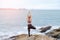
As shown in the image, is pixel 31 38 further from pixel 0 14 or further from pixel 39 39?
pixel 0 14

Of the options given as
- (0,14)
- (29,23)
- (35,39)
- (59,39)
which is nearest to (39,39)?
(35,39)

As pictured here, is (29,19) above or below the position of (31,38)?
above

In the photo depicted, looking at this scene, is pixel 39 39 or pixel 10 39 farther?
pixel 10 39

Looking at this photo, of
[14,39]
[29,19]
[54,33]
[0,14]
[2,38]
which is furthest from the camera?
[0,14]

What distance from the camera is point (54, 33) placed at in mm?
6719

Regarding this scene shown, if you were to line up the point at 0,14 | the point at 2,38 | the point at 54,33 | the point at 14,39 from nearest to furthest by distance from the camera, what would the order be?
the point at 14,39 → the point at 2,38 → the point at 54,33 → the point at 0,14

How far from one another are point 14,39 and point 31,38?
33.4 inches

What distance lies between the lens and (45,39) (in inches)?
209

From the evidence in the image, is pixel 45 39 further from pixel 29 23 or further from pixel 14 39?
pixel 14 39

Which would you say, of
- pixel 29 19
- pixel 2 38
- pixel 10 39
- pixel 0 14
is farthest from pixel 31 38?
pixel 0 14

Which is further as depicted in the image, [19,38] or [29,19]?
[19,38]

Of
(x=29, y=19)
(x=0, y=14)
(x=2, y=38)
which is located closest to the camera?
(x=29, y=19)

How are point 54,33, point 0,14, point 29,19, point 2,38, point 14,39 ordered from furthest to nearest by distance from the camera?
point 0,14
point 54,33
point 2,38
point 14,39
point 29,19

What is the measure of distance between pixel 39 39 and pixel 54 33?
1535 millimetres
